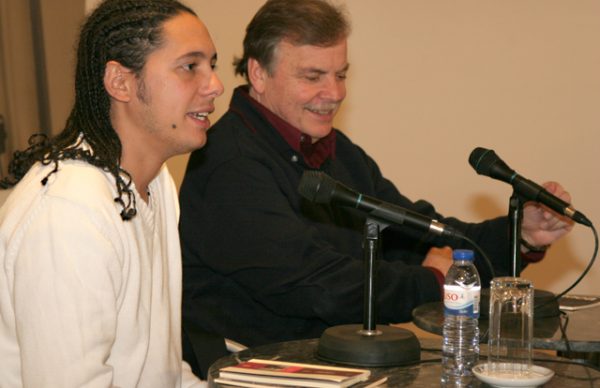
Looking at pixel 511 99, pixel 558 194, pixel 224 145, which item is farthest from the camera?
pixel 511 99

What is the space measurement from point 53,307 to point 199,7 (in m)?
2.98

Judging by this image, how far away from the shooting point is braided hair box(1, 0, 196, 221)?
2.10 m

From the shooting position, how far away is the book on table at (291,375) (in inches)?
67.5

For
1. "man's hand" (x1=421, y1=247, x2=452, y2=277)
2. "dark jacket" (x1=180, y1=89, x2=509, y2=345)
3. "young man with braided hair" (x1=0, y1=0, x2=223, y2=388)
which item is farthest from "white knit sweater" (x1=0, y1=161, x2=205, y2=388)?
"man's hand" (x1=421, y1=247, x2=452, y2=277)

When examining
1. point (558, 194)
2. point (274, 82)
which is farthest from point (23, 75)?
point (558, 194)

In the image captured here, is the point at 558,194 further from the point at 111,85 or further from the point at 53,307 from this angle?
the point at 53,307

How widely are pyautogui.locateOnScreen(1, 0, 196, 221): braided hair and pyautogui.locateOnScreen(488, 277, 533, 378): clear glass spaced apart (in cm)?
86

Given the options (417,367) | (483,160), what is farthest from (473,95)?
(417,367)

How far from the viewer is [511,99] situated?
4.31 m

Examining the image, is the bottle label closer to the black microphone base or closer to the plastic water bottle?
the plastic water bottle

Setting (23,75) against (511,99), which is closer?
(23,75)

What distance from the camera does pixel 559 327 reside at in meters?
2.24

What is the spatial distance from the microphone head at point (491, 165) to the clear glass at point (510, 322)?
450mm

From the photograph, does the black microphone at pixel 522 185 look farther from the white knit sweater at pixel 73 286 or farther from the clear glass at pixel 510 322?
the white knit sweater at pixel 73 286
